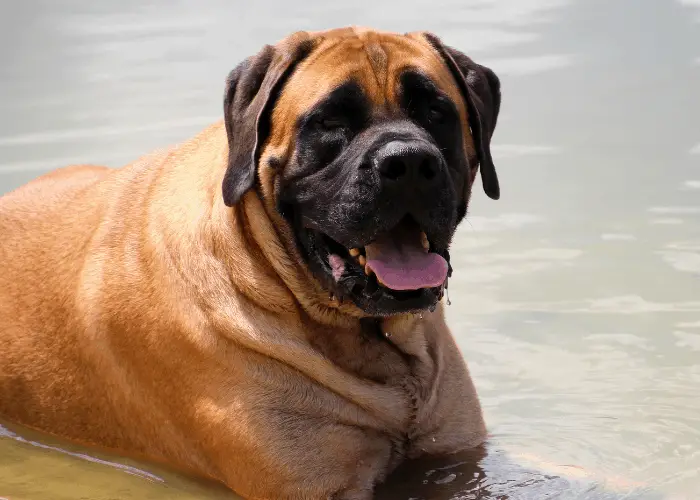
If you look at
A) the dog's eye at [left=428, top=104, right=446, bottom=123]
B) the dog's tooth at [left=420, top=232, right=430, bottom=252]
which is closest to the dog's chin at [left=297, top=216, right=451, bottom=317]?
the dog's tooth at [left=420, top=232, right=430, bottom=252]

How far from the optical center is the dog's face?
12.9 feet

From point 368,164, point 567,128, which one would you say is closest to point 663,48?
point 567,128

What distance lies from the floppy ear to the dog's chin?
16.3 inches

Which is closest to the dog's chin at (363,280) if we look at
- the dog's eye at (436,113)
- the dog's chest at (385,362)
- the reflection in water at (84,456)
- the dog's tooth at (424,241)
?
the dog's tooth at (424,241)

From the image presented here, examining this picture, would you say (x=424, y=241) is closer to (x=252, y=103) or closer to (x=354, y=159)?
(x=354, y=159)

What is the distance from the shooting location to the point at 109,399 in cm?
464

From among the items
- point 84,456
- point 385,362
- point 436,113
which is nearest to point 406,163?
point 436,113

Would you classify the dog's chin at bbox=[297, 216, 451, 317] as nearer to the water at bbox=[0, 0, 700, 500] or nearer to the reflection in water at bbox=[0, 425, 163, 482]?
the water at bbox=[0, 0, 700, 500]

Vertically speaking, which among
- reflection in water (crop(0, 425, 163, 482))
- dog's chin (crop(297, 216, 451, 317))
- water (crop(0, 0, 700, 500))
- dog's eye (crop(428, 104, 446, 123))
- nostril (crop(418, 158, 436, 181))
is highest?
A: dog's eye (crop(428, 104, 446, 123))

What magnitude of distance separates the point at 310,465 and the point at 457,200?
92 centimetres

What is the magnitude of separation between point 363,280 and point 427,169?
392 millimetres

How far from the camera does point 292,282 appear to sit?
4.16m

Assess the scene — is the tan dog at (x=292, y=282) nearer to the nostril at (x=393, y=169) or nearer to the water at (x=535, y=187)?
the nostril at (x=393, y=169)

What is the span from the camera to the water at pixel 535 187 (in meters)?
4.64
